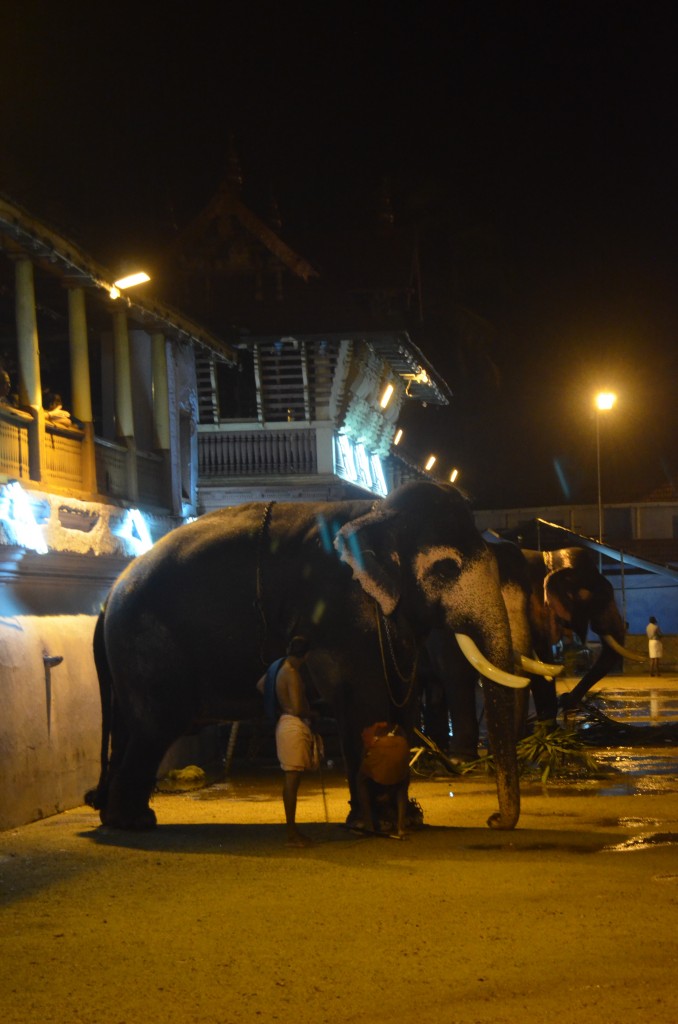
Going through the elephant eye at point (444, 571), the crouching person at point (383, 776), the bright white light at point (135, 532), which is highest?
the bright white light at point (135, 532)

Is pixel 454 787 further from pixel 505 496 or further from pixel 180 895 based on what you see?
pixel 505 496

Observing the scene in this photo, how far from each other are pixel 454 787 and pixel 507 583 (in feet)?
11.9

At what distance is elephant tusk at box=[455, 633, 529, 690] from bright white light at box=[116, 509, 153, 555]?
4.64 meters

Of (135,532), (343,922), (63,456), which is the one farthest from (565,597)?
(343,922)

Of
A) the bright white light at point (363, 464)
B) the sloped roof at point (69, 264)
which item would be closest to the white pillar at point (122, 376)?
the sloped roof at point (69, 264)

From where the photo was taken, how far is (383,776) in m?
9.70

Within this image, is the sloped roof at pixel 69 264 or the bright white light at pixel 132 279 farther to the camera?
the bright white light at pixel 132 279

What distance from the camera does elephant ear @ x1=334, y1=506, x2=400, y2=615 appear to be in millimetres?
10188

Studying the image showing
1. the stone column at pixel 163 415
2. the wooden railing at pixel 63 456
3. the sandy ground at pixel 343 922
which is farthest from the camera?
the stone column at pixel 163 415

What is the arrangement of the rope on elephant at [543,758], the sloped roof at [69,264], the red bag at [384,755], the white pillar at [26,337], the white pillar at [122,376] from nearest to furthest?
the red bag at [384,755]
the sloped roof at [69,264]
the white pillar at [26,337]
the rope on elephant at [543,758]
the white pillar at [122,376]

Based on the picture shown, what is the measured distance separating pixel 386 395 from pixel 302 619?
1651 centimetres

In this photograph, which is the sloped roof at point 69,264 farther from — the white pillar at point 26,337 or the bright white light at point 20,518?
the bright white light at point 20,518

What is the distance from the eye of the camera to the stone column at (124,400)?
14.1 metres

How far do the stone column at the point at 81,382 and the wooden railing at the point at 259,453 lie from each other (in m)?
9.33
